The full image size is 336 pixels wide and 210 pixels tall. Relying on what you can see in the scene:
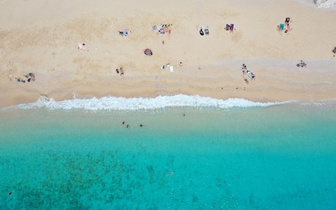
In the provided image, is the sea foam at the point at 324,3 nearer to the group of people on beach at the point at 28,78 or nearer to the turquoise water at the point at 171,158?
the turquoise water at the point at 171,158

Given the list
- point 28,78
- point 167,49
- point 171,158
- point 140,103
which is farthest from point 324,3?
point 28,78

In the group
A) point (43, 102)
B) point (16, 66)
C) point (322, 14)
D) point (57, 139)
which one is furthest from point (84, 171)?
point (322, 14)

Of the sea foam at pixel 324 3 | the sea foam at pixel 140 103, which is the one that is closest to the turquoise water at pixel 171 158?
the sea foam at pixel 140 103

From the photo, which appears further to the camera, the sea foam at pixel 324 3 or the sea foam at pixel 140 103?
the sea foam at pixel 140 103

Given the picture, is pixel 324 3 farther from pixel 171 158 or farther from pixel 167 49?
pixel 171 158

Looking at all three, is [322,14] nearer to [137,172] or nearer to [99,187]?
[137,172]
